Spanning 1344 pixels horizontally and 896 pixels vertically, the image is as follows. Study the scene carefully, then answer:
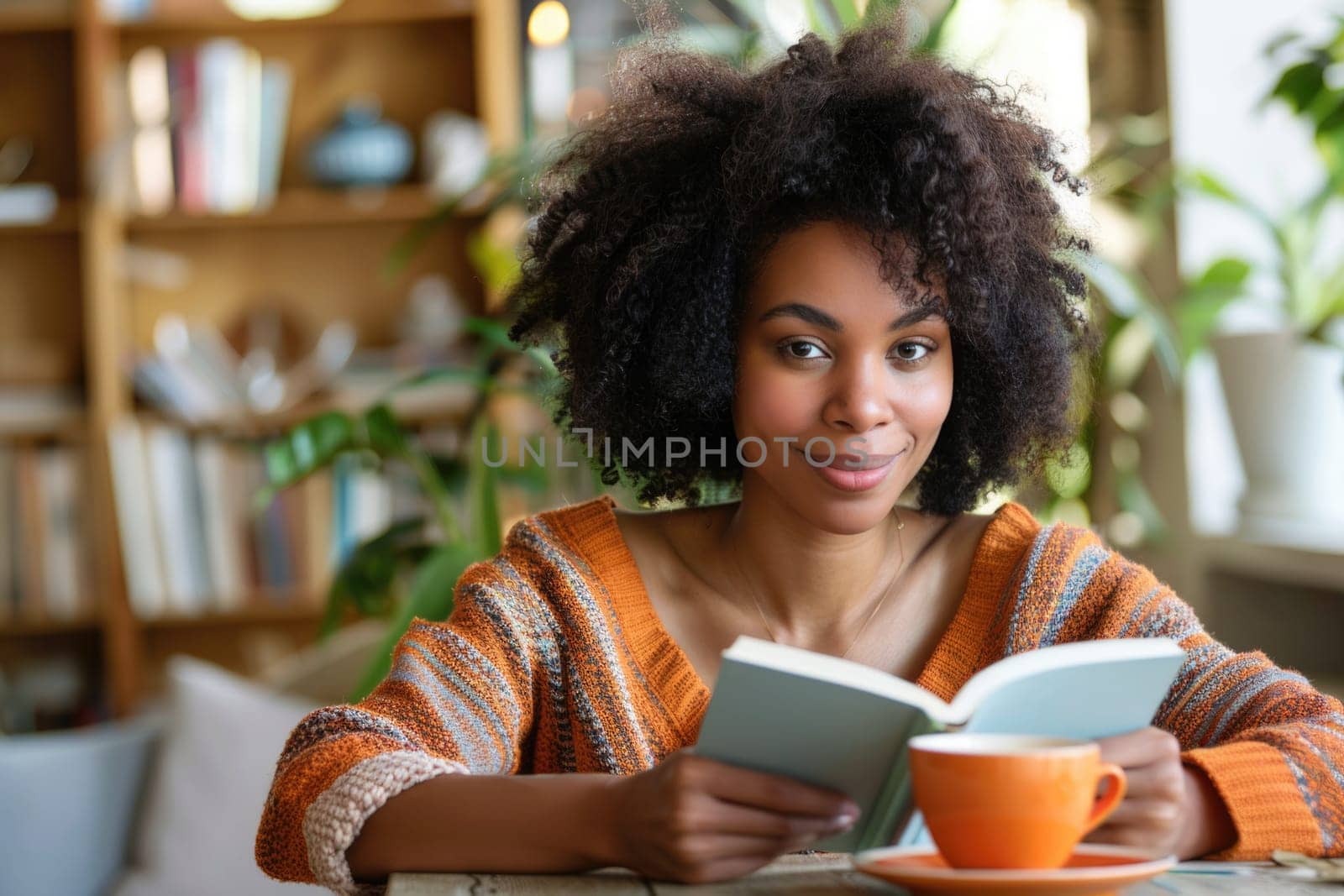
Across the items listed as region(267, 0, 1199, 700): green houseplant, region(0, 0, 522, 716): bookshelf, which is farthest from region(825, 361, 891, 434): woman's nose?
region(0, 0, 522, 716): bookshelf

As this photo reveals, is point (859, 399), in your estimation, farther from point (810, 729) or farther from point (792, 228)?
point (810, 729)

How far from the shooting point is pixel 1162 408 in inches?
99.6

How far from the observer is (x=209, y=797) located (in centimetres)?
195

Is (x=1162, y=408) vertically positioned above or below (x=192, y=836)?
above

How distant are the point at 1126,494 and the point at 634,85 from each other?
1.53m

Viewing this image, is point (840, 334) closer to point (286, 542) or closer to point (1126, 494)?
point (1126, 494)

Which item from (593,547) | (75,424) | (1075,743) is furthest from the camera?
(75,424)

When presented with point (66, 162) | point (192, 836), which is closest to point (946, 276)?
point (192, 836)

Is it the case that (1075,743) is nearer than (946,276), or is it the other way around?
(1075,743)

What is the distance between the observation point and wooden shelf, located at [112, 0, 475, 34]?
281 centimetres

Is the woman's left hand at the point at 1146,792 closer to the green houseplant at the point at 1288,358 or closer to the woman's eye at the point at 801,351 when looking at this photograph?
the woman's eye at the point at 801,351

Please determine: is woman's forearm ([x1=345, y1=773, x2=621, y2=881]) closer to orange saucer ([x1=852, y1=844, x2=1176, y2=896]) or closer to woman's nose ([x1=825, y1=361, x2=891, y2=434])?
orange saucer ([x1=852, y1=844, x2=1176, y2=896])

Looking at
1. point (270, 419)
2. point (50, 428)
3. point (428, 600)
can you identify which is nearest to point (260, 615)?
point (270, 419)

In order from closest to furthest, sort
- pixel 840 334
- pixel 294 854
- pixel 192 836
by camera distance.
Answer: pixel 294 854 < pixel 840 334 < pixel 192 836
